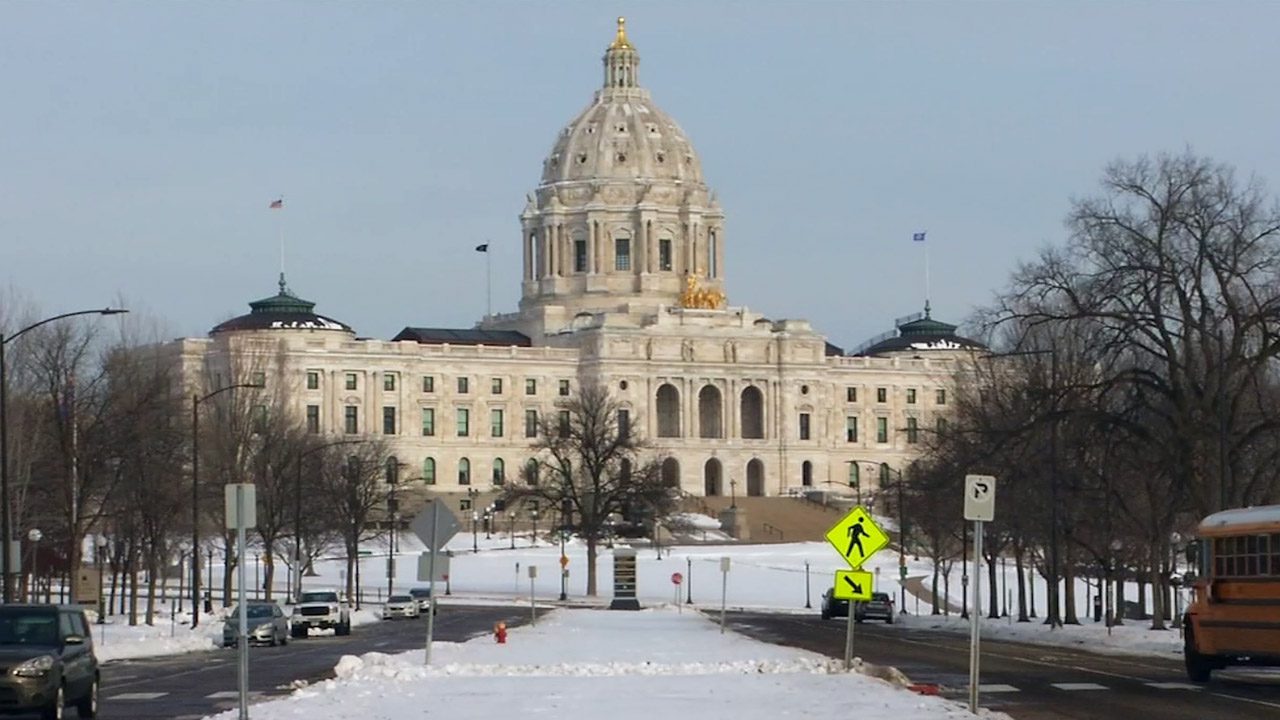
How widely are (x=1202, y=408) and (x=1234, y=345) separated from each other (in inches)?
89.4

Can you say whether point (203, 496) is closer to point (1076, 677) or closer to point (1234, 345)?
point (1234, 345)

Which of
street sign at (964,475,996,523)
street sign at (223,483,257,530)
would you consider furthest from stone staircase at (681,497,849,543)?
street sign at (223,483,257,530)

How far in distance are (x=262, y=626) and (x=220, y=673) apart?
1828cm

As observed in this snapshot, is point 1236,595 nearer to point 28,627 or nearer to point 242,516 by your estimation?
point 242,516

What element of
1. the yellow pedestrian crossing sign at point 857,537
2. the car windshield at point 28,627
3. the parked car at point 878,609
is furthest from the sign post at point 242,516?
the parked car at point 878,609

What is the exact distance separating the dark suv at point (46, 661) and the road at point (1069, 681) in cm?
1138

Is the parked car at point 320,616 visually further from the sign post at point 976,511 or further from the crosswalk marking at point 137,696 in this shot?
the sign post at point 976,511

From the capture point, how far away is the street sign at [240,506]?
29469 mm

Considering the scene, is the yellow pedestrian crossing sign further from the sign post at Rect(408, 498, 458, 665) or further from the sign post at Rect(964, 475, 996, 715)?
the sign post at Rect(964, 475, 996, 715)

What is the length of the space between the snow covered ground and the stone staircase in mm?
121655

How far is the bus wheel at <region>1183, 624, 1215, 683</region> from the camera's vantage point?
39.1m

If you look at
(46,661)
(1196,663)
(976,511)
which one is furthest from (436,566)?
(976,511)

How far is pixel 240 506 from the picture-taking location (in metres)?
29.6

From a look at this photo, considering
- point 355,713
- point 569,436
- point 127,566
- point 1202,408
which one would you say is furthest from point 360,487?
point 355,713
